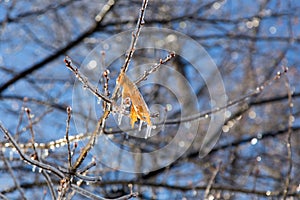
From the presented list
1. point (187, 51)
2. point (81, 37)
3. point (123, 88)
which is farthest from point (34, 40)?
point (123, 88)

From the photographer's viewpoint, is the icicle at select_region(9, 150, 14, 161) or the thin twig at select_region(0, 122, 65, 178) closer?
the thin twig at select_region(0, 122, 65, 178)

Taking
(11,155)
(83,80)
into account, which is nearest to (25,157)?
(83,80)

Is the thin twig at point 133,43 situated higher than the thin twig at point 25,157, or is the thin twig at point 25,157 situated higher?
the thin twig at point 133,43

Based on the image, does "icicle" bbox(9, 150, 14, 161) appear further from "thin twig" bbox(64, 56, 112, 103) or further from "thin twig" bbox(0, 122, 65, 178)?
"thin twig" bbox(64, 56, 112, 103)

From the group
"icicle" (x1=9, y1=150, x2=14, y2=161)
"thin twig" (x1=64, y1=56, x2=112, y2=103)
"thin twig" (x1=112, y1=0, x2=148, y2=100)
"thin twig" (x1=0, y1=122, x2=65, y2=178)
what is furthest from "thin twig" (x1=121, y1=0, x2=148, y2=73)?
"icicle" (x1=9, y1=150, x2=14, y2=161)

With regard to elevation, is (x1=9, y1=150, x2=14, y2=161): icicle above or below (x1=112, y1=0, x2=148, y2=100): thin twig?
above

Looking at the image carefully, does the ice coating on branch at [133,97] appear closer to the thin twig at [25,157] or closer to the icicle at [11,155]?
the thin twig at [25,157]

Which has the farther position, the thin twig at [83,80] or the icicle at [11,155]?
the icicle at [11,155]

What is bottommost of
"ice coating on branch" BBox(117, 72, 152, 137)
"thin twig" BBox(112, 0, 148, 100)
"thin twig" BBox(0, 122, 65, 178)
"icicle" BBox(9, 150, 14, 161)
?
"thin twig" BBox(0, 122, 65, 178)

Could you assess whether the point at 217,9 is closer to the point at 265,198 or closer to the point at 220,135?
the point at 220,135

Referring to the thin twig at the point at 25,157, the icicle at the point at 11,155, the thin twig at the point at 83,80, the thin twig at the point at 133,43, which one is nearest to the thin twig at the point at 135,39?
the thin twig at the point at 133,43

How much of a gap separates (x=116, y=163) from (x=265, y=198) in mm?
1229

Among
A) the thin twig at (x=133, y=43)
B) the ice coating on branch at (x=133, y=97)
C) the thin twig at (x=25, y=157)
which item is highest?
the thin twig at (x=133, y=43)

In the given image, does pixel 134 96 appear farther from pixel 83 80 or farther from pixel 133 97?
pixel 83 80
